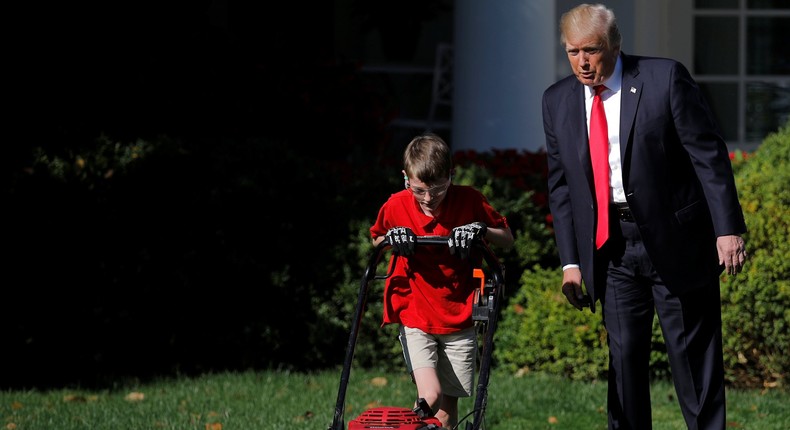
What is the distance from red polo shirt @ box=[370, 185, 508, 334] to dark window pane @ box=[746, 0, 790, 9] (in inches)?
297

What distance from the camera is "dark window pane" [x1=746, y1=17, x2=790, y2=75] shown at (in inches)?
460

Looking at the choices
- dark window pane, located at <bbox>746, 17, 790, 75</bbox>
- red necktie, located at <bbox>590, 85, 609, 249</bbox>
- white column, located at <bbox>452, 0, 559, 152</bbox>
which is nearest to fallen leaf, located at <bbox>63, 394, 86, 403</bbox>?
red necktie, located at <bbox>590, 85, 609, 249</bbox>

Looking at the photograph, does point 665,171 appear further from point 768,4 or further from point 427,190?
point 768,4

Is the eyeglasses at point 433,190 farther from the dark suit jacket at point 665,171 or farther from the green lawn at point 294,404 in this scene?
the green lawn at point 294,404

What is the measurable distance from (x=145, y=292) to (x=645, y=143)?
13.0 ft

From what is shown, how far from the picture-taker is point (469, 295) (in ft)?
16.3

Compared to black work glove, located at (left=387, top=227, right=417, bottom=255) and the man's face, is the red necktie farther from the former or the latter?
black work glove, located at (left=387, top=227, right=417, bottom=255)

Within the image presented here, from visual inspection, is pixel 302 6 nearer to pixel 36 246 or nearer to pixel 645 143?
pixel 36 246

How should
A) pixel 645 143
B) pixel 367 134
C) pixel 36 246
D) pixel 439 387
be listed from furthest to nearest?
pixel 367 134, pixel 36 246, pixel 439 387, pixel 645 143

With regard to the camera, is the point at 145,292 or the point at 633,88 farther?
the point at 145,292

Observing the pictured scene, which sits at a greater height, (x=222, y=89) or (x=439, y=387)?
(x=222, y=89)

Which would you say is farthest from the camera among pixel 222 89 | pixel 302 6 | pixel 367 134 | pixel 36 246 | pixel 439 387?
pixel 302 6

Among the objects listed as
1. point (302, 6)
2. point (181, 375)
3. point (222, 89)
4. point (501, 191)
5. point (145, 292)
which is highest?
point (302, 6)

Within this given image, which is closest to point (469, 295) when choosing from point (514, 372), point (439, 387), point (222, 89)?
point (439, 387)
